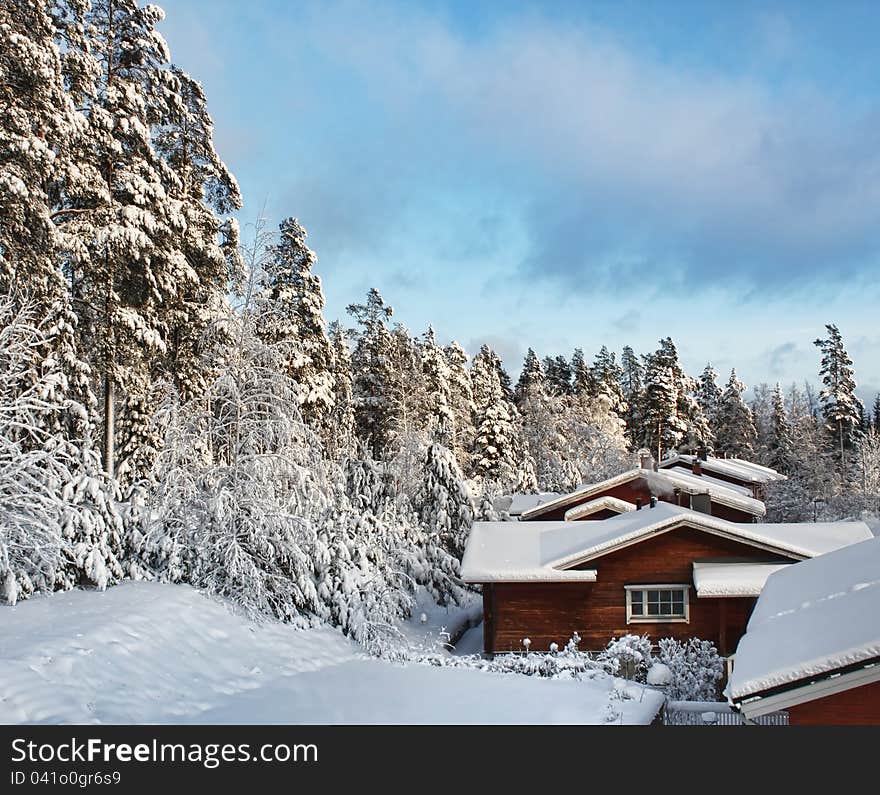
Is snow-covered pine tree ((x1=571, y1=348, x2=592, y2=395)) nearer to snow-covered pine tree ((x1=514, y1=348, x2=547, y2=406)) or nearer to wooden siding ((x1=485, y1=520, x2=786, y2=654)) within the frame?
snow-covered pine tree ((x1=514, y1=348, x2=547, y2=406))

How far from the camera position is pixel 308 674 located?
45.9 ft

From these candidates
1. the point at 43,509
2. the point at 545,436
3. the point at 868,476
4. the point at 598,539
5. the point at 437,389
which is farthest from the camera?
the point at 545,436

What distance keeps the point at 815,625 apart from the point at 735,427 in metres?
78.7

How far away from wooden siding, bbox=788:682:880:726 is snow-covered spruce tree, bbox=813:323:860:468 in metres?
62.6

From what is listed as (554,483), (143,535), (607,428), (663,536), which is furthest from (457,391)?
(143,535)

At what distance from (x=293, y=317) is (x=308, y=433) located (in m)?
13.4

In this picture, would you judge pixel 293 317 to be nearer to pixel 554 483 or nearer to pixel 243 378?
pixel 243 378

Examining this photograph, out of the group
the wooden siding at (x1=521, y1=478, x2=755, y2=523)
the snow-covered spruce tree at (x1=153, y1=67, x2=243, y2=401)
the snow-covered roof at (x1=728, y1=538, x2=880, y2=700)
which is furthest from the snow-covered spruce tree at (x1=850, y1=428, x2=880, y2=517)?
the snow-covered spruce tree at (x1=153, y1=67, x2=243, y2=401)

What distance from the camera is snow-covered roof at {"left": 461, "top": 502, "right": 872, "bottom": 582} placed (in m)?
19.1

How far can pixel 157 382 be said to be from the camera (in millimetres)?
20422

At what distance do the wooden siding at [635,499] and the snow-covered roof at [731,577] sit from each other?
978 cm

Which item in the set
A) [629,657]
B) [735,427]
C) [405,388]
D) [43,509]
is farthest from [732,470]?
[43,509]

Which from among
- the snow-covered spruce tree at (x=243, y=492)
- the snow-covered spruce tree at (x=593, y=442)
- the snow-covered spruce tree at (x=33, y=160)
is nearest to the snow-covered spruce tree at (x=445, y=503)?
the snow-covered spruce tree at (x=243, y=492)

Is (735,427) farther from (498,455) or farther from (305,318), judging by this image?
(305,318)
